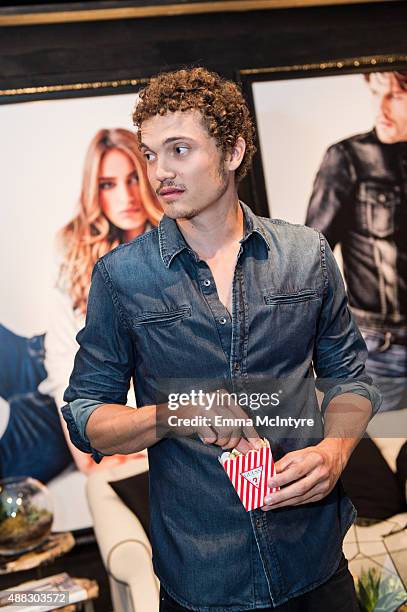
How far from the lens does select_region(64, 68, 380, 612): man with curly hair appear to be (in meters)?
1.53

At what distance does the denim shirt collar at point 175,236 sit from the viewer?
5.19 ft

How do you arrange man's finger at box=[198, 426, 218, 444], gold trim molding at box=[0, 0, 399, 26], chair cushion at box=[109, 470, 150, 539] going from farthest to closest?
1. gold trim molding at box=[0, 0, 399, 26]
2. chair cushion at box=[109, 470, 150, 539]
3. man's finger at box=[198, 426, 218, 444]

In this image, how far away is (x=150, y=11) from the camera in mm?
3385

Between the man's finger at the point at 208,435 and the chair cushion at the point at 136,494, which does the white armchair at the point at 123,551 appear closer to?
the chair cushion at the point at 136,494

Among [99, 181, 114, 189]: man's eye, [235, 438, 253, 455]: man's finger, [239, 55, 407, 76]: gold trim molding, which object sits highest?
[239, 55, 407, 76]: gold trim molding

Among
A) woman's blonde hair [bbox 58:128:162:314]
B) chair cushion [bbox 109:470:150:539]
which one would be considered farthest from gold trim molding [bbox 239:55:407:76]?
chair cushion [bbox 109:470:150:539]

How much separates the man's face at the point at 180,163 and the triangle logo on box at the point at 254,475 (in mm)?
517

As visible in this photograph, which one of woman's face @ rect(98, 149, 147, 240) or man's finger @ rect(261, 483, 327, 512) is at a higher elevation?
woman's face @ rect(98, 149, 147, 240)

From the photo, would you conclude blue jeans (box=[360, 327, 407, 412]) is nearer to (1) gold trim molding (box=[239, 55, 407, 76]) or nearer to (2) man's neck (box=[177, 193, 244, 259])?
(1) gold trim molding (box=[239, 55, 407, 76])

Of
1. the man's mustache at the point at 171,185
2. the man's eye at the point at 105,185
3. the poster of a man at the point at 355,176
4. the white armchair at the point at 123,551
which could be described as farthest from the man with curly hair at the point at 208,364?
the poster of a man at the point at 355,176

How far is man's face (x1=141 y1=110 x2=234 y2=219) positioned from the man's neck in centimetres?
4

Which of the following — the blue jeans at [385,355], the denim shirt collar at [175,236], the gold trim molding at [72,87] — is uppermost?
the gold trim molding at [72,87]

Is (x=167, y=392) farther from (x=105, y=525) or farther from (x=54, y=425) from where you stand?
(x=54, y=425)

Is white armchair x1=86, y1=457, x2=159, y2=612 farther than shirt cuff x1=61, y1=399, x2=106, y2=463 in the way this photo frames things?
Yes
